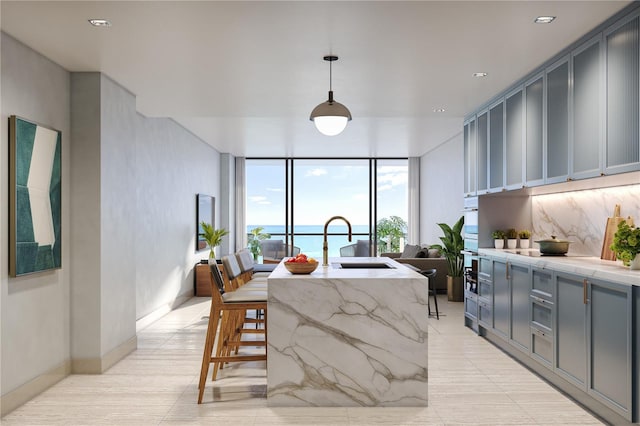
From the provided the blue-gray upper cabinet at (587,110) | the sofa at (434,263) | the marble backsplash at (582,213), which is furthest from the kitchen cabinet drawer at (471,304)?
the blue-gray upper cabinet at (587,110)

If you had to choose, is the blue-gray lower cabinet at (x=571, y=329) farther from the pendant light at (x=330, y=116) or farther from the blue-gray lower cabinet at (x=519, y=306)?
the pendant light at (x=330, y=116)

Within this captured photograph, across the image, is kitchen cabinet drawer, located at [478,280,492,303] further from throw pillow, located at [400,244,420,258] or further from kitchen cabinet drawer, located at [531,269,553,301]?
throw pillow, located at [400,244,420,258]

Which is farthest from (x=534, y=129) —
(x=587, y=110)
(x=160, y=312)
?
(x=160, y=312)

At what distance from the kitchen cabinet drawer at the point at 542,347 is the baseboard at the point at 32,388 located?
3.90 m

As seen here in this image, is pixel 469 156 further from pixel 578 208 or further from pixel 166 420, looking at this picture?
pixel 166 420

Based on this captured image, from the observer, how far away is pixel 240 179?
41.0 ft

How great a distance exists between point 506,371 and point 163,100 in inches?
168

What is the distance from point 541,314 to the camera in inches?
170

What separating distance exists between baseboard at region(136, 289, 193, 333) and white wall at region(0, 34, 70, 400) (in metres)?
2.02

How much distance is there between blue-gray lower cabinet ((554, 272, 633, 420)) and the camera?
10.2 ft

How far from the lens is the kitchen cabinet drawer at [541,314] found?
13.6 feet

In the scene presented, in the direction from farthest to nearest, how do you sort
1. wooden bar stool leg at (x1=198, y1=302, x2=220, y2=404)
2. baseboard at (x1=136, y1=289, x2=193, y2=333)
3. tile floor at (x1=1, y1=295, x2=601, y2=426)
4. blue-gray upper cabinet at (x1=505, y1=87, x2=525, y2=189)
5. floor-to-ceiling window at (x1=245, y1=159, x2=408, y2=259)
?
floor-to-ceiling window at (x1=245, y1=159, x2=408, y2=259), baseboard at (x1=136, y1=289, x2=193, y2=333), blue-gray upper cabinet at (x1=505, y1=87, x2=525, y2=189), wooden bar stool leg at (x1=198, y1=302, x2=220, y2=404), tile floor at (x1=1, y1=295, x2=601, y2=426)

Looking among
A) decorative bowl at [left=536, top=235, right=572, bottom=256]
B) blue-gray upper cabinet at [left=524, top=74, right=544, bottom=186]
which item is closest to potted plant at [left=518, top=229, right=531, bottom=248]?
decorative bowl at [left=536, top=235, right=572, bottom=256]

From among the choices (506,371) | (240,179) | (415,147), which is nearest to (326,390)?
(506,371)
